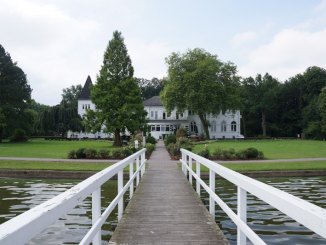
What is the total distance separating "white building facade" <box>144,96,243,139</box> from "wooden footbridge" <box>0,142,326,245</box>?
76097 mm

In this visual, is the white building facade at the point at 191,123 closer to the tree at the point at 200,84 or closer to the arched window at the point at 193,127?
the arched window at the point at 193,127

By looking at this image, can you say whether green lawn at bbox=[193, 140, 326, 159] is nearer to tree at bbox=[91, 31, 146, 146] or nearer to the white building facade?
tree at bbox=[91, 31, 146, 146]

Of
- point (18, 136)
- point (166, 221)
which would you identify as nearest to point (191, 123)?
point (18, 136)

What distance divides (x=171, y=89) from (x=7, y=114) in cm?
2592

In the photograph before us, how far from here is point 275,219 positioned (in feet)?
33.8

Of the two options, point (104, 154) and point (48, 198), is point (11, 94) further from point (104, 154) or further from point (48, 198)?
point (48, 198)

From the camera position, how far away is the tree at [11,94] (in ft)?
204

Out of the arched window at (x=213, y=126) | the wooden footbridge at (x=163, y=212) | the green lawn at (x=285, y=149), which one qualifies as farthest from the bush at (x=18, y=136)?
the wooden footbridge at (x=163, y=212)

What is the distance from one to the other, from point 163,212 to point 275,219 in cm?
290

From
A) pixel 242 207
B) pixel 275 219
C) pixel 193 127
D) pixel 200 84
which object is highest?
pixel 200 84

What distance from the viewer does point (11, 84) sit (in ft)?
209

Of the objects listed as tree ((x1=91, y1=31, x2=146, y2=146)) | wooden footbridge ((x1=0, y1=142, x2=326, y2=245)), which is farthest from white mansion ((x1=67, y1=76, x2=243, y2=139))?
wooden footbridge ((x1=0, y1=142, x2=326, y2=245))

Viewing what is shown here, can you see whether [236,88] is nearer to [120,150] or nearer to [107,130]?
[107,130]

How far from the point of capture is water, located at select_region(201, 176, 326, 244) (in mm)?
8500
